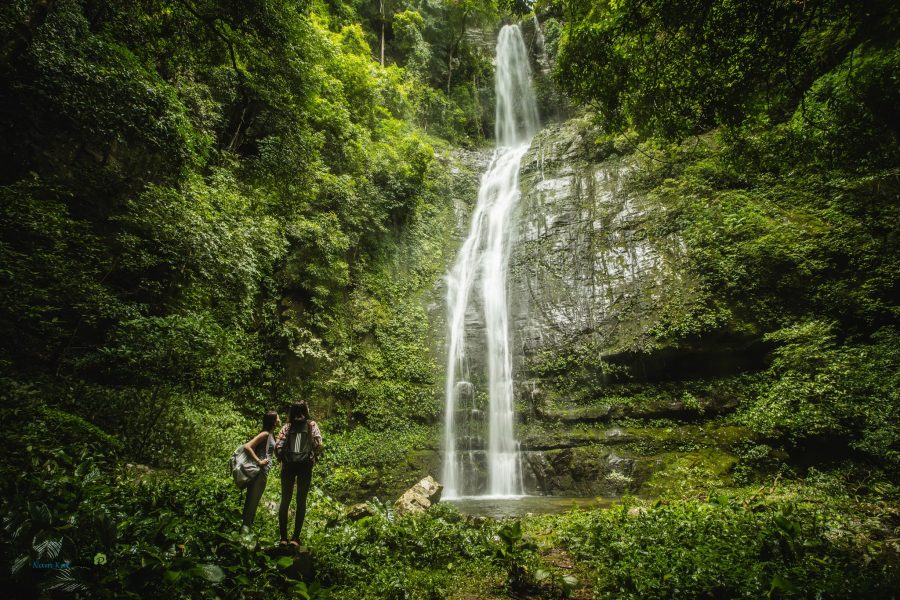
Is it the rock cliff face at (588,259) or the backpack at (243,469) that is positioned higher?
the rock cliff face at (588,259)

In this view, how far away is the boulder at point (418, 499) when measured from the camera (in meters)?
6.26

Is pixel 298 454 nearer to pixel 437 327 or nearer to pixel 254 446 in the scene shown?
pixel 254 446

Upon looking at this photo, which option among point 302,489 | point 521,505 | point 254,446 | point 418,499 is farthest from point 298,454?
point 521,505

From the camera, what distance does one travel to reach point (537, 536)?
5246 mm

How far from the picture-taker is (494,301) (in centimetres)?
1395

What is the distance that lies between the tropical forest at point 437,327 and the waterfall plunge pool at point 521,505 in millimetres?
155

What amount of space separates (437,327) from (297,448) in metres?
10.2

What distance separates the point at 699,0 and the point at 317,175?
29.0ft

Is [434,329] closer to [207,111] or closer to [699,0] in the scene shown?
[207,111]

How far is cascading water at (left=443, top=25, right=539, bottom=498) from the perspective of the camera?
1027 cm

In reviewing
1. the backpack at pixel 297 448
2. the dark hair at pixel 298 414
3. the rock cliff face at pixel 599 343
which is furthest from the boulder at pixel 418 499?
the rock cliff face at pixel 599 343

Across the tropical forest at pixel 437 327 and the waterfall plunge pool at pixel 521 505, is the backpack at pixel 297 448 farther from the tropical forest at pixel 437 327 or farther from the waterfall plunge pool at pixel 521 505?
the waterfall plunge pool at pixel 521 505

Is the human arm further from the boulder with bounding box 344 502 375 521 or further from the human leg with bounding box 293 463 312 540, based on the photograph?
the boulder with bounding box 344 502 375 521

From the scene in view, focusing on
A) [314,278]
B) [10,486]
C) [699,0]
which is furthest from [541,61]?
[10,486]
